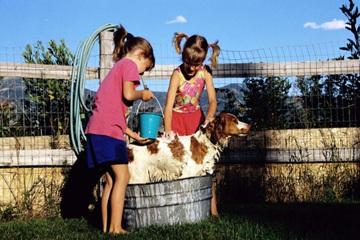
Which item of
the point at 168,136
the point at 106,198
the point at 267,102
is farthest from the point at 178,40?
the point at 267,102

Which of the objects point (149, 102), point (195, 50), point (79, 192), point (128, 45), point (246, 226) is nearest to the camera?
point (246, 226)

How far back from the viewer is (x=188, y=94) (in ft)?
18.5

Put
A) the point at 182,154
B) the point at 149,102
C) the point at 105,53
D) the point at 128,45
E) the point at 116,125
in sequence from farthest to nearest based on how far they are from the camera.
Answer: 1. the point at 149,102
2. the point at 105,53
3. the point at 182,154
4. the point at 128,45
5. the point at 116,125

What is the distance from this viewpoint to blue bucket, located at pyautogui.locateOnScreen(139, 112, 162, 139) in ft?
16.0

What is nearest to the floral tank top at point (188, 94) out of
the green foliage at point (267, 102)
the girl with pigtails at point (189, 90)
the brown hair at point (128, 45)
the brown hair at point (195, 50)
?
the girl with pigtails at point (189, 90)

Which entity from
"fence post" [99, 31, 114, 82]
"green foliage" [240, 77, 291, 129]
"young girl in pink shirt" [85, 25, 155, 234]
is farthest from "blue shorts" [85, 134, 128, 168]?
"green foliage" [240, 77, 291, 129]

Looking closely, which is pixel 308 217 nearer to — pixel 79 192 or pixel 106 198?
pixel 106 198

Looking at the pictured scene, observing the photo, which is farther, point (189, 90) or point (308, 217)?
point (189, 90)

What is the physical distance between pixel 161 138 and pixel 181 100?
538 millimetres

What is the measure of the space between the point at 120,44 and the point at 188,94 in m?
0.89

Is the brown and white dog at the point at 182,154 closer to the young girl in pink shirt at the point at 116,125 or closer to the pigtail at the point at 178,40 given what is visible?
the young girl in pink shirt at the point at 116,125

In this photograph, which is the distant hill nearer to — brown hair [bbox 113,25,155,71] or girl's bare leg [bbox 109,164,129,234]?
brown hair [bbox 113,25,155,71]

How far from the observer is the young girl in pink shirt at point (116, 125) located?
188 inches

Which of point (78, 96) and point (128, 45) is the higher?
point (128, 45)
